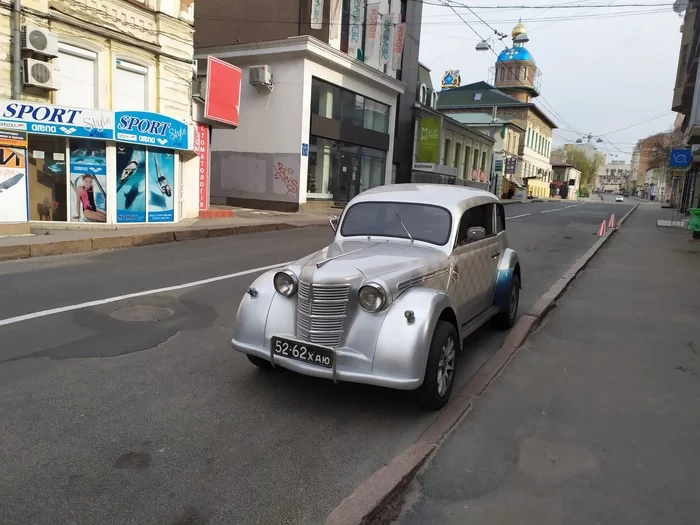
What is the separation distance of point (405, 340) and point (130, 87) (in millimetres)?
15003

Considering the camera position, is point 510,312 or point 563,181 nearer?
point 510,312

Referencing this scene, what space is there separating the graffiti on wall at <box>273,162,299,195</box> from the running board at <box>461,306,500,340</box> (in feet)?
62.1

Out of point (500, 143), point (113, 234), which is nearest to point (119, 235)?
point (113, 234)

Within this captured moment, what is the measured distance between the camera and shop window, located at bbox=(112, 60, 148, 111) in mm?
15335

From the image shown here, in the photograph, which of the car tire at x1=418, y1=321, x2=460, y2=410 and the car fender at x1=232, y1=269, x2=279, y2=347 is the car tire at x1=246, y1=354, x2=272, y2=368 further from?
the car tire at x1=418, y1=321, x2=460, y2=410

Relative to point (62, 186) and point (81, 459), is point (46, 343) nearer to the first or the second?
point (81, 459)

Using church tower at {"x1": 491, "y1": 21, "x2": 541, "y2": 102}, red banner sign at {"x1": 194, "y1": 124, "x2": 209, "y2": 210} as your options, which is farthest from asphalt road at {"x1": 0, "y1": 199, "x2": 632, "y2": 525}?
church tower at {"x1": 491, "y1": 21, "x2": 541, "y2": 102}

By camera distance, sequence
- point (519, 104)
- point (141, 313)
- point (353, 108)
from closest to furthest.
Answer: point (141, 313), point (353, 108), point (519, 104)

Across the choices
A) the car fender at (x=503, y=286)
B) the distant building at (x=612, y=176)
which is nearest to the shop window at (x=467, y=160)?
the car fender at (x=503, y=286)

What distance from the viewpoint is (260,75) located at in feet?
79.1

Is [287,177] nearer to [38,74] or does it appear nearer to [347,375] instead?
[38,74]

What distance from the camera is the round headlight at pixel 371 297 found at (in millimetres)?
3904

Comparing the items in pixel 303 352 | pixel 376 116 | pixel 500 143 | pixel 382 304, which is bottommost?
pixel 303 352

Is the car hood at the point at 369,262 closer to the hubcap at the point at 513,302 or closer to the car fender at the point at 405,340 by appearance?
the car fender at the point at 405,340
